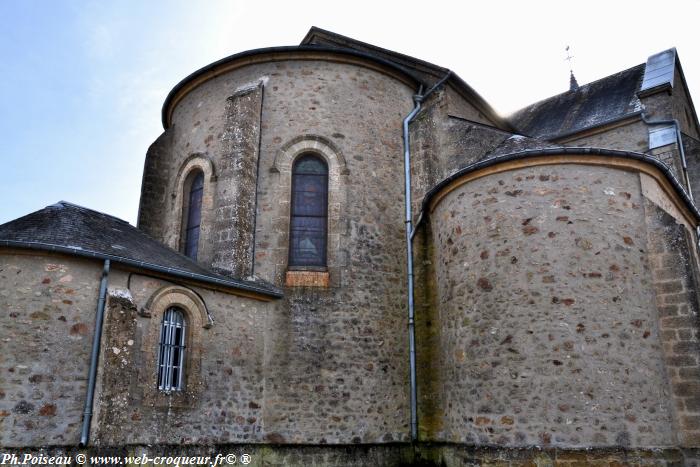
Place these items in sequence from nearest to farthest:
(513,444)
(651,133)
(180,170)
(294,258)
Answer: (513,444)
(294,258)
(180,170)
(651,133)

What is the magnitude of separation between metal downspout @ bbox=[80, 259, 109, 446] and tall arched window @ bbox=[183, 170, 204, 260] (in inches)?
147

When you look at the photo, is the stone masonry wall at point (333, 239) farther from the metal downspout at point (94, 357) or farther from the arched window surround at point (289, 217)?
the metal downspout at point (94, 357)

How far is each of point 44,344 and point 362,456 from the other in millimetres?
5574

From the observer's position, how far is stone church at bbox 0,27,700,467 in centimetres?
848

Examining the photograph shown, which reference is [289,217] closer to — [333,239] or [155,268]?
[333,239]

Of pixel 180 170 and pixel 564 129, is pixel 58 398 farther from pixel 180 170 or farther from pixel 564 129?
pixel 564 129

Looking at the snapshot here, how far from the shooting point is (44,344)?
328 inches

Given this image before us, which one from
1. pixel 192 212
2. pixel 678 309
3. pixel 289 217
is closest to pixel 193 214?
pixel 192 212

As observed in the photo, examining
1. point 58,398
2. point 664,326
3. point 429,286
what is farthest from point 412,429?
point 58,398

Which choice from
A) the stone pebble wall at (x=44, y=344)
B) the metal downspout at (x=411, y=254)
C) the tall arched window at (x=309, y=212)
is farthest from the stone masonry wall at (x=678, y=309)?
the stone pebble wall at (x=44, y=344)

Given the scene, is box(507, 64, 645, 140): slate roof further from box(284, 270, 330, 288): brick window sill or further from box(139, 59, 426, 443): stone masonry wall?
box(284, 270, 330, 288): brick window sill

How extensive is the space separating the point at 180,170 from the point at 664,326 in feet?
32.3

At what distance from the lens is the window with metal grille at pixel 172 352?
31.3ft

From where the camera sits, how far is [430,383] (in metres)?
11.2
